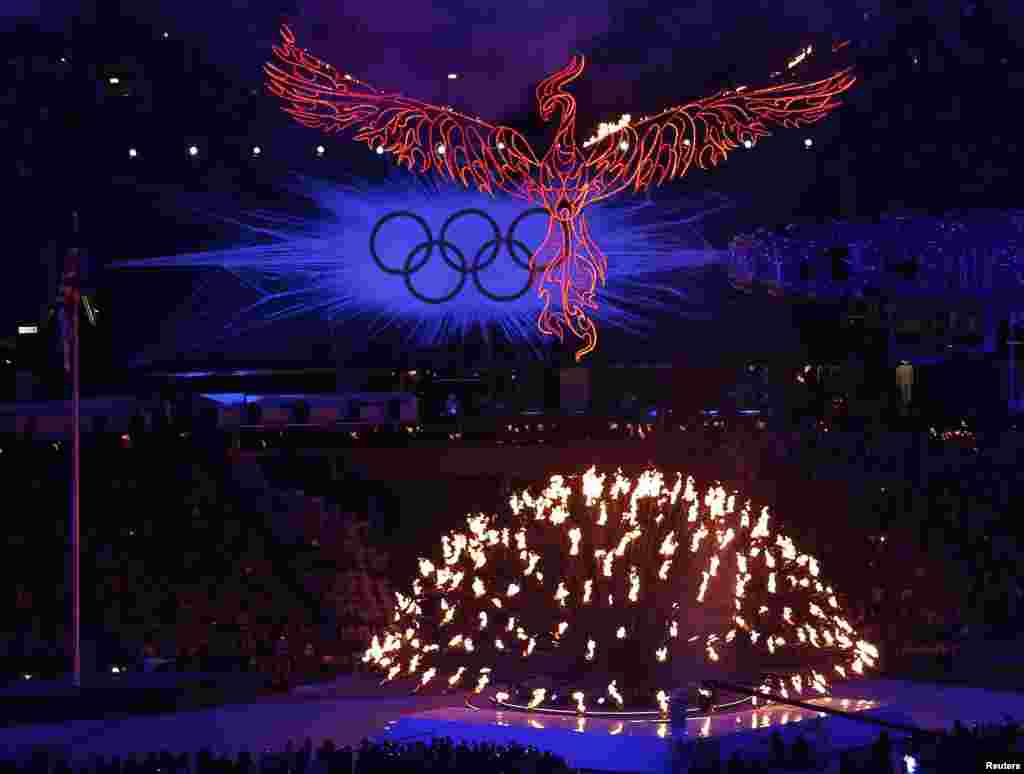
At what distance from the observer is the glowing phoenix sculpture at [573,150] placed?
25562 mm

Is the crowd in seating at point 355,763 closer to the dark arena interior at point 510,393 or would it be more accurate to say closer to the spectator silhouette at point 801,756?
the dark arena interior at point 510,393

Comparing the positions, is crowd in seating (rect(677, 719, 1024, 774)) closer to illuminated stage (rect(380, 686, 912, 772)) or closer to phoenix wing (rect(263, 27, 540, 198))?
illuminated stage (rect(380, 686, 912, 772))

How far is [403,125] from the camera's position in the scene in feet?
83.7

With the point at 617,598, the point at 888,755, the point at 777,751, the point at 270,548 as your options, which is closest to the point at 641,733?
the point at 777,751

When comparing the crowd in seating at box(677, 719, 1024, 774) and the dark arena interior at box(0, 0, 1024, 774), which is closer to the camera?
the crowd in seating at box(677, 719, 1024, 774)

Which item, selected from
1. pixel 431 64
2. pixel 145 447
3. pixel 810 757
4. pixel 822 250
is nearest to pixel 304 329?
pixel 431 64

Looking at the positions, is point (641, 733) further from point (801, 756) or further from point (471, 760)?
point (471, 760)

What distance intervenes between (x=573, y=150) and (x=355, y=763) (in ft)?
66.9

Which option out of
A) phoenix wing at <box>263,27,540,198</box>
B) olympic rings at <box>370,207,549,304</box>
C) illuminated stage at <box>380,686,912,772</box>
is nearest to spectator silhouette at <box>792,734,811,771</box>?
illuminated stage at <box>380,686,912,772</box>

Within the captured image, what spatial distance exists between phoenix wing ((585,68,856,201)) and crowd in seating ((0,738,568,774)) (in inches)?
791

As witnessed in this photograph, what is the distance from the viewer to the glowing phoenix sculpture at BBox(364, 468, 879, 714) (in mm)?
8508

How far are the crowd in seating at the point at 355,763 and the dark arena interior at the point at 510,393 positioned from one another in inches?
1.4

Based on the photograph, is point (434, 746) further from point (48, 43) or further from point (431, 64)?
point (48, 43)

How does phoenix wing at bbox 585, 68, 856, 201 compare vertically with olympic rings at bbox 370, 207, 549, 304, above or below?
above
